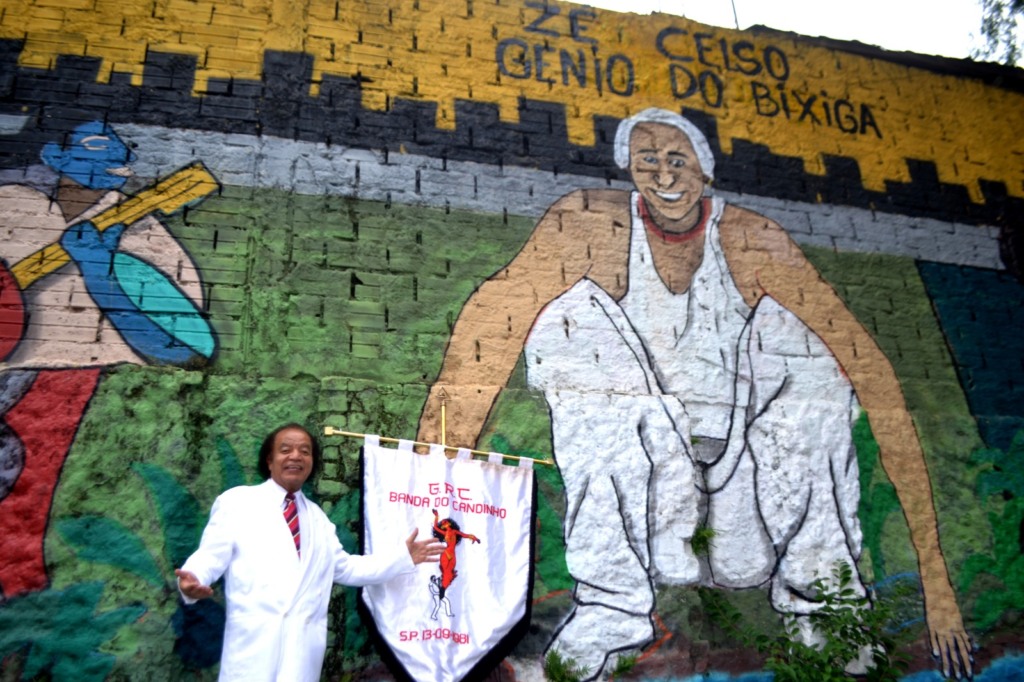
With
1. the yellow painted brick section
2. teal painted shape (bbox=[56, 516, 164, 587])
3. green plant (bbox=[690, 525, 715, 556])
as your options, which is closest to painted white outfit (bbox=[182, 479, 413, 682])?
teal painted shape (bbox=[56, 516, 164, 587])

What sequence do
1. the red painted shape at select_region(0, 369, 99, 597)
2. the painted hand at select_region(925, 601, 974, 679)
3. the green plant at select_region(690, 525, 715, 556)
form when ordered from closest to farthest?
1. the red painted shape at select_region(0, 369, 99, 597)
2. the green plant at select_region(690, 525, 715, 556)
3. the painted hand at select_region(925, 601, 974, 679)

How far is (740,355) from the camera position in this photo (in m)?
5.34

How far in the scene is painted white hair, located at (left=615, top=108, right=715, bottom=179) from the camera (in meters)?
5.73

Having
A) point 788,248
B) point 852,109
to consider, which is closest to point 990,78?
point 852,109

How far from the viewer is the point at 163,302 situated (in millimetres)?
4578

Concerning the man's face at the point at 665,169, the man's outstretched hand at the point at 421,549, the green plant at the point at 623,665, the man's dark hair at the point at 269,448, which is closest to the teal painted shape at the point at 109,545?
the man's dark hair at the point at 269,448

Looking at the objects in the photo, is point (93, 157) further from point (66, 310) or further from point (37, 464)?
point (37, 464)

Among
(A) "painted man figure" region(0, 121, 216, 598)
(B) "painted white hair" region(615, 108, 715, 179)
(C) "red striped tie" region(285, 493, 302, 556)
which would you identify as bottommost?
(C) "red striped tie" region(285, 493, 302, 556)

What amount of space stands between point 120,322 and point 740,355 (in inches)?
147

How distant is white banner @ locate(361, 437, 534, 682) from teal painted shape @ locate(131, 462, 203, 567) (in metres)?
0.87

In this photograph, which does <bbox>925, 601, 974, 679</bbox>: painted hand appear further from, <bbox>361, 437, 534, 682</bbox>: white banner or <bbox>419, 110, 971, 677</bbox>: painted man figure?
<bbox>361, 437, 534, 682</bbox>: white banner

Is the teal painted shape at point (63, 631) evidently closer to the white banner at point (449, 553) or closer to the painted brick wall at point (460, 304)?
the painted brick wall at point (460, 304)

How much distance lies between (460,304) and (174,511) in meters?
1.96

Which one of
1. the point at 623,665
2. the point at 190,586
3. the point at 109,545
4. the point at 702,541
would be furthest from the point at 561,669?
the point at 109,545
